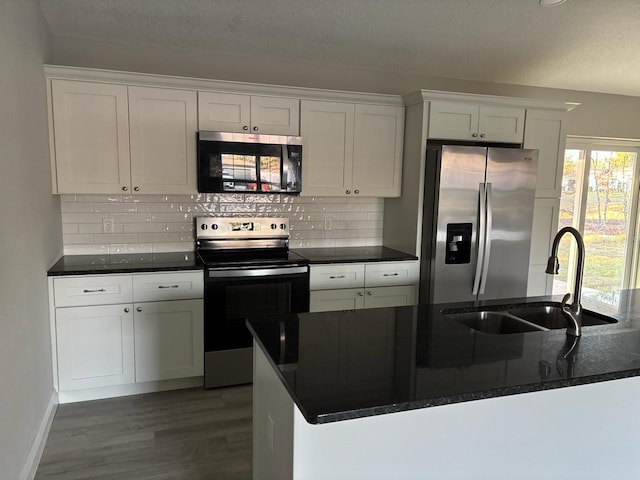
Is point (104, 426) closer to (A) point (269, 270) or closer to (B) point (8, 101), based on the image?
(A) point (269, 270)

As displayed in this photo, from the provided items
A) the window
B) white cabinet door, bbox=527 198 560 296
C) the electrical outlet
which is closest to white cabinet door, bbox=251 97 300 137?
the electrical outlet

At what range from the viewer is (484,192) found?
3.56m

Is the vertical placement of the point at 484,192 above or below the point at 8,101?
below

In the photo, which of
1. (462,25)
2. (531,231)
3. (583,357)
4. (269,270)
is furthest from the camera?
(531,231)

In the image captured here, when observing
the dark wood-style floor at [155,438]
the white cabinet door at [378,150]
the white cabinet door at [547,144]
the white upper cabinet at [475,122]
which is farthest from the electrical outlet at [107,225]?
the white cabinet door at [547,144]

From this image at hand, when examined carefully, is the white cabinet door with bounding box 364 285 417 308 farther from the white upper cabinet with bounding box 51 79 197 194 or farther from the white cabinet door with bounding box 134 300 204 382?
the white upper cabinet with bounding box 51 79 197 194

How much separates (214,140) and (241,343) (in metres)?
1.44

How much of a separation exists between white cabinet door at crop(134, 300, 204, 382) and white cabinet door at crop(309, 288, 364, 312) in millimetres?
821

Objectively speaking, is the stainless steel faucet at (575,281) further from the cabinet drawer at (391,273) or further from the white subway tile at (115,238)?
the white subway tile at (115,238)

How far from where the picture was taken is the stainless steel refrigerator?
11.5ft

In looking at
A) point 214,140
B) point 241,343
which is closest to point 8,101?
point 214,140

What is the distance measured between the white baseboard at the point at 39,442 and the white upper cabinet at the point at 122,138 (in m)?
1.36

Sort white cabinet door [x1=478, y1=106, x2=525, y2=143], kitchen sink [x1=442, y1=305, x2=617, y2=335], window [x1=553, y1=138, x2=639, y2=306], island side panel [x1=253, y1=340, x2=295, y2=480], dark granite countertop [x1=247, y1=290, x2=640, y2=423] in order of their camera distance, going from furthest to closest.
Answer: window [x1=553, y1=138, x2=639, y2=306], white cabinet door [x1=478, y1=106, x2=525, y2=143], kitchen sink [x1=442, y1=305, x2=617, y2=335], island side panel [x1=253, y1=340, x2=295, y2=480], dark granite countertop [x1=247, y1=290, x2=640, y2=423]

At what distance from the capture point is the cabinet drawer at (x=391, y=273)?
142 inches
